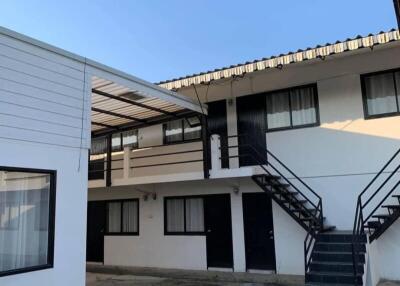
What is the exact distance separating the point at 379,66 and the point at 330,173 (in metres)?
3.00

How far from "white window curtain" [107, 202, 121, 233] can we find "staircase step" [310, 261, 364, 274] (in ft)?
25.1

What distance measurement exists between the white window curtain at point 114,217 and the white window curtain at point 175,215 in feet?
7.08

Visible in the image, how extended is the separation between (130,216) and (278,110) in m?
6.27

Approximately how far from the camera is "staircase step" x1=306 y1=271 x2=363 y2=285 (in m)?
7.97

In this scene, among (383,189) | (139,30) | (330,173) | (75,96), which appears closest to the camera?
(75,96)

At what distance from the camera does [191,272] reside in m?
12.1

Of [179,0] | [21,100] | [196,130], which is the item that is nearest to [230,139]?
[196,130]

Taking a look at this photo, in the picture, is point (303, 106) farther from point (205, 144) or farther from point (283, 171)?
point (205, 144)

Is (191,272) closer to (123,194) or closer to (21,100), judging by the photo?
(123,194)

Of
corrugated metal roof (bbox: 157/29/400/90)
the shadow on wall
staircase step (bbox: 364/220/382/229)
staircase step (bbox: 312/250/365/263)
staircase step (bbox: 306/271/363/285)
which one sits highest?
corrugated metal roof (bbox: 157/29/400/90)

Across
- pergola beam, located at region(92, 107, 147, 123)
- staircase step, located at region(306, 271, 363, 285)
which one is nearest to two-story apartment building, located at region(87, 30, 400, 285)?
staircase step, located at region(306, 271, 363, 285)

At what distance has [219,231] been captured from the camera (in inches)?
475

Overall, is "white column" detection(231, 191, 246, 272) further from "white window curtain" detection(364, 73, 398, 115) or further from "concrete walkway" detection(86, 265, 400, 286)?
"white window curtain" detection(364, 73, 398, 115)

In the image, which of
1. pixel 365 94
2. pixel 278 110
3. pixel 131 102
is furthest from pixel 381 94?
pixel 131 102
